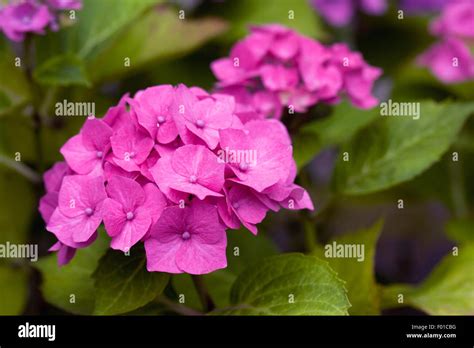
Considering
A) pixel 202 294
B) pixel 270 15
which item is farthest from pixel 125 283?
pixel 270 15

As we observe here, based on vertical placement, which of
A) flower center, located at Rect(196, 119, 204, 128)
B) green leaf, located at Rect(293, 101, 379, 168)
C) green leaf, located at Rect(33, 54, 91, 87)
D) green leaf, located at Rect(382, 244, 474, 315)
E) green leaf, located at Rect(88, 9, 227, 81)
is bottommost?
green leaf, located at Rect(382, 244, 474, 315)

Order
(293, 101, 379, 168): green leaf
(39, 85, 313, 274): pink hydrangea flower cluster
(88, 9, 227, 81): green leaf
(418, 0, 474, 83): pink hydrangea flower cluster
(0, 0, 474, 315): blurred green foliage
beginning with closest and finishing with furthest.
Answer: (39, 85, 313, 274): pink hydrangea flower cluster
(0, 0, 474, 315): blurred green foliage
(293, 101, 379, 168): green leaf
(88, 9, 227, 81): green leaf
(418, 0, 474, 83): pink hydrangea flower cluster

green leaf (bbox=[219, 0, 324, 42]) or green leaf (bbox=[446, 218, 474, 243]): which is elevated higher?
green leaf (bbox=[219, 0, 324, 42])

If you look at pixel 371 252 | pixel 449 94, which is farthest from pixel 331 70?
pixel 449 94

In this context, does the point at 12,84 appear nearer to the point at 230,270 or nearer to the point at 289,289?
the point at 230,270

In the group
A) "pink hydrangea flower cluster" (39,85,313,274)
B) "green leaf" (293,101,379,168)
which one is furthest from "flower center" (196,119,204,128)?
"green leaf" (293,101,379,168)

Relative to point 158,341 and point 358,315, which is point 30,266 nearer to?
point 158,341

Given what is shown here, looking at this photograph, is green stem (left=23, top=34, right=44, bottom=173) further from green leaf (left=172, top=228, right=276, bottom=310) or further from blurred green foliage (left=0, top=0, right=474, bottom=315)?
green leaf (left=172, top=228, right=276, bottom=310)

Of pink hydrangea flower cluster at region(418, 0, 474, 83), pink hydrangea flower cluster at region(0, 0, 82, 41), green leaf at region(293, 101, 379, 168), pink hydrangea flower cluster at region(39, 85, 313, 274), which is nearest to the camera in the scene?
pink hydrangea flower cluster at region(39, 85, 313, 274)
